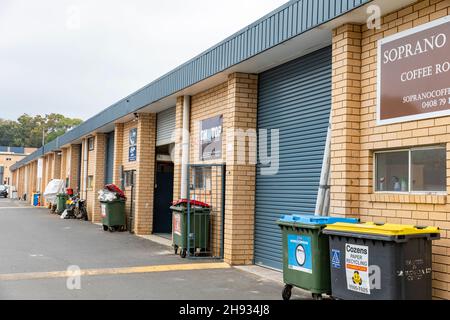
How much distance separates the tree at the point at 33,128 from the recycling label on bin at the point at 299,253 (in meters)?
98.4

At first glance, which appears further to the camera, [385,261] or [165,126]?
[165,126]

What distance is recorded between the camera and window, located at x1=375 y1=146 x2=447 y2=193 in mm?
5961

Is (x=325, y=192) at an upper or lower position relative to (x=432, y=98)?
lower

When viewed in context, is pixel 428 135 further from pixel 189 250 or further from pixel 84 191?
pixel 84 191

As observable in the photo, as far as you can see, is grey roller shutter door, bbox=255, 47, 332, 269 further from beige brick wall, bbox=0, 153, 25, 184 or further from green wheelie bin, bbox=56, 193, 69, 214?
beige brick wall, bbox=0, 153, 25, 184

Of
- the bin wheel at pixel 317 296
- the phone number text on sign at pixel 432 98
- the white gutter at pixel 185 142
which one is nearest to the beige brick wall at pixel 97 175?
the white gutter at pixel 185 142

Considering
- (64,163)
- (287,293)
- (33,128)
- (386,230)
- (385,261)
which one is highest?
(33,128)

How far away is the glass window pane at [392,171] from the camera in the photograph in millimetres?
6422

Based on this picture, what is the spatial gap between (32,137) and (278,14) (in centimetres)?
10590

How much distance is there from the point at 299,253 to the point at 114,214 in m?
11.6

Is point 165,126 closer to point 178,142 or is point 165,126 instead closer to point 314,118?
point 178,142

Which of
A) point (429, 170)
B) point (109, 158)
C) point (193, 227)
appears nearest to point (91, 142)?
point (109, 158)

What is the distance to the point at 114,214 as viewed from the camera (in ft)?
56.6
